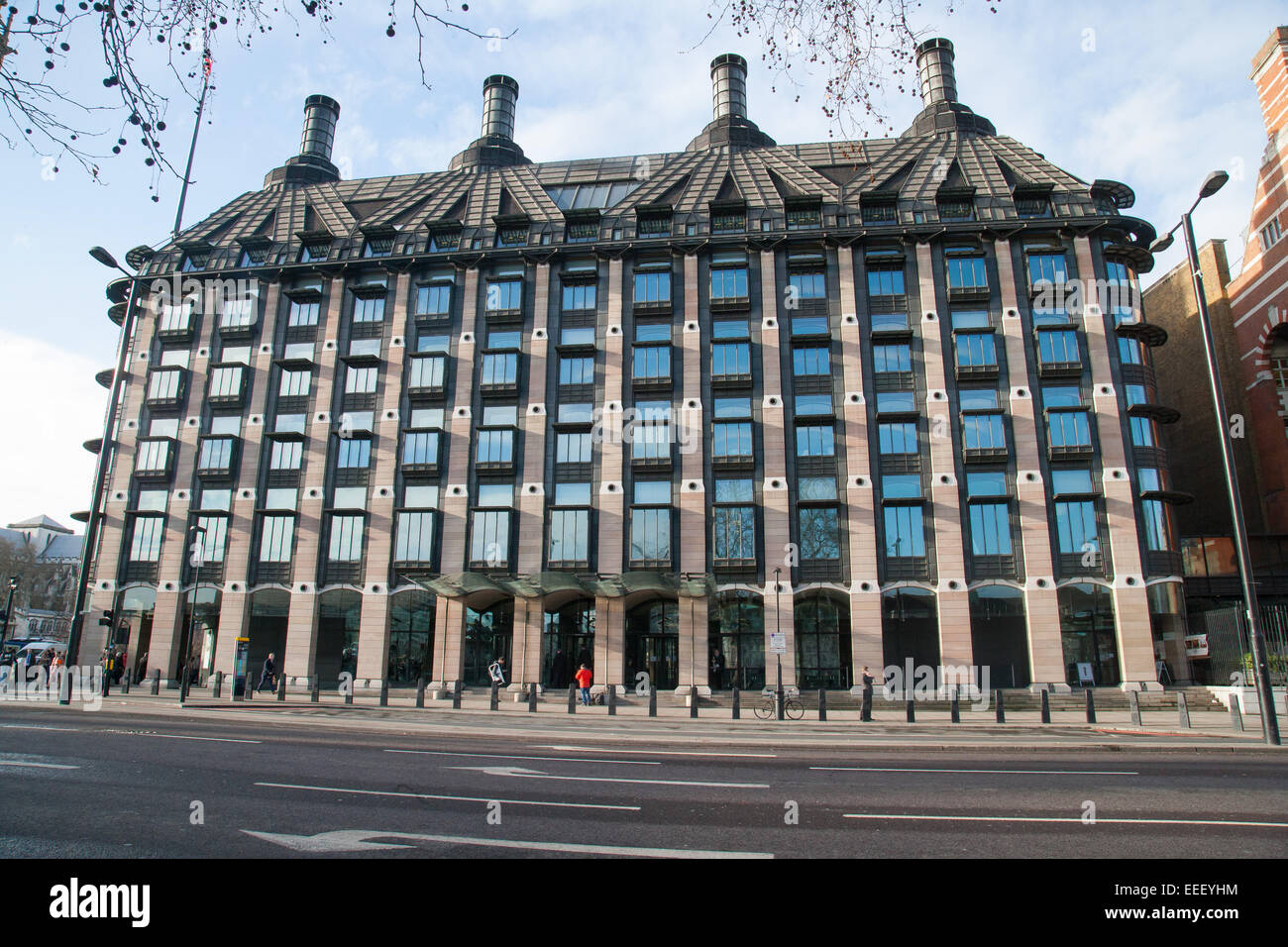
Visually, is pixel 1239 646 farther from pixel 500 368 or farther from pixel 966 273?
pixel 500 368

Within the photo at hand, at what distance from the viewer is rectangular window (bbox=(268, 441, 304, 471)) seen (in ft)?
133

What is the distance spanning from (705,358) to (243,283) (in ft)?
95.5

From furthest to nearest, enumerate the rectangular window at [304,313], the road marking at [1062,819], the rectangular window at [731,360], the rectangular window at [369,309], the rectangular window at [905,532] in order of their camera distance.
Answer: the rectangular window at [304,313], the rectangular window at [369,309], the rectangular window at [731,360], the rectangular window at [905,532], the road marking at [1062,819]

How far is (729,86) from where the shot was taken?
50.7 meters

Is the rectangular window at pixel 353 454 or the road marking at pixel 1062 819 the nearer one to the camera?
the road marking at pixel 1062 819

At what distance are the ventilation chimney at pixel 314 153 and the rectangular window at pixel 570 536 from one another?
33837 millimetres

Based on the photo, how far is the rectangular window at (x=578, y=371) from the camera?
39.7 meters

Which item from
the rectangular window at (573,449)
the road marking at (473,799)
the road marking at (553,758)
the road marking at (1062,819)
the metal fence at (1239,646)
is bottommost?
the road marking at (553,758)

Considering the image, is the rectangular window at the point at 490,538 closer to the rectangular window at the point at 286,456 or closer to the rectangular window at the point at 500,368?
the rectangular window at the point at 500,368

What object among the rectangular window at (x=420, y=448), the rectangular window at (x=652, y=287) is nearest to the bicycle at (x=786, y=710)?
the rectangular window at (x=420, y=448)

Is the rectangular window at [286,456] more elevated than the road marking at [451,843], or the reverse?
the rectangular window at [286,456]

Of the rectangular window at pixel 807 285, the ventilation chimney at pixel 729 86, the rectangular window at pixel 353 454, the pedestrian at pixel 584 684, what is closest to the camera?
the pedestrian at pixel 584 684

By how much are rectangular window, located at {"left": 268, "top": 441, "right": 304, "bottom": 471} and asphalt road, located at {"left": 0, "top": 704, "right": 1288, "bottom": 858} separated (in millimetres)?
26290
